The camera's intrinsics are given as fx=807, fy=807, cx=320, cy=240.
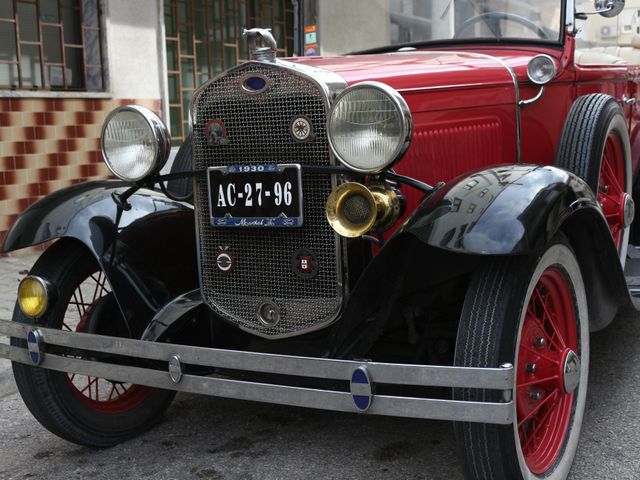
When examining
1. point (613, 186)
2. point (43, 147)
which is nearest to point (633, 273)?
point (613, 186)

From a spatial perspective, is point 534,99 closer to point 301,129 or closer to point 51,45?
point 301,129

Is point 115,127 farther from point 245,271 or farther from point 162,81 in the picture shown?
point 162,81

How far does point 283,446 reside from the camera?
9.89 ft

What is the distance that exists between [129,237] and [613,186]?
2.23m

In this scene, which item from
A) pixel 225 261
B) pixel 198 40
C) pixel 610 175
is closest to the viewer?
pixel 225 261

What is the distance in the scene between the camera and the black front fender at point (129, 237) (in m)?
2.97

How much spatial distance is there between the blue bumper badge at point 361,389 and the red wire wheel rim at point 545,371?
0.49 metres

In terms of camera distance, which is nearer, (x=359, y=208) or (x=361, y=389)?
(x=361, y=389)

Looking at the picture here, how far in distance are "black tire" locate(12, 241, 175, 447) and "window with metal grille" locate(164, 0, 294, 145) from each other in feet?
16.5

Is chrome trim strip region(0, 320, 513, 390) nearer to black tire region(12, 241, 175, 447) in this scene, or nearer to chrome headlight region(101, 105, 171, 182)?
black tire region(12, 241, 175, 447)

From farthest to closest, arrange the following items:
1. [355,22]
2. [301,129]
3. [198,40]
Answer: [198,40]
[355,22]
[301,129]

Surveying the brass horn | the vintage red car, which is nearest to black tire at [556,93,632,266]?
the vintage red car

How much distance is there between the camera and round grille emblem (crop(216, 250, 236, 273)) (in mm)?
2846

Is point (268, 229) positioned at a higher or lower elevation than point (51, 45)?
lower
